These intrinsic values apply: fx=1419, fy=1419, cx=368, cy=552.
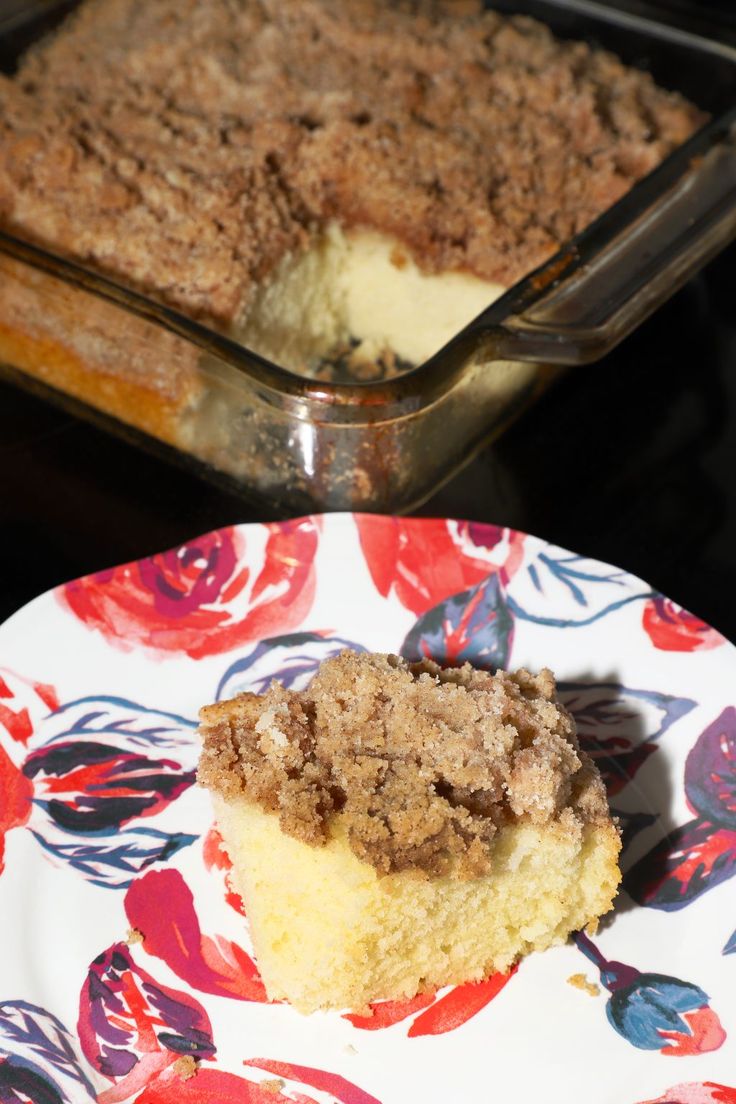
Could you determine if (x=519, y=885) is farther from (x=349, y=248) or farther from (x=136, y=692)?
(x=349, y=248)

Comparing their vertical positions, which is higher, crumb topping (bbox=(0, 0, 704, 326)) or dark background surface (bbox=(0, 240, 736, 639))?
crumb topping (bbox=(0, 0, 704, 326))

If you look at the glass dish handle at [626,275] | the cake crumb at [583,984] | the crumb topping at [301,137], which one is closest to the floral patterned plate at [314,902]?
the cake crumb at [583,984]

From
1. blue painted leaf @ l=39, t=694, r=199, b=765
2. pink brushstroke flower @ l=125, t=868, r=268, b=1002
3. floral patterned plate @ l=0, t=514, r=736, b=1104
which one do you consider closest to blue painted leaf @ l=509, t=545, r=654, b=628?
floral patterned plate @ l=0, t=514, r=736, b=1104

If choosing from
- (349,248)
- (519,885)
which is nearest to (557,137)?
(349,248)

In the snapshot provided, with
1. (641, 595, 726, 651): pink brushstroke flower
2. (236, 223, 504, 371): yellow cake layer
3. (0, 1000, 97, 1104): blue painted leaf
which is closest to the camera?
(0, 1000, 97, 1104): blue painted leaf

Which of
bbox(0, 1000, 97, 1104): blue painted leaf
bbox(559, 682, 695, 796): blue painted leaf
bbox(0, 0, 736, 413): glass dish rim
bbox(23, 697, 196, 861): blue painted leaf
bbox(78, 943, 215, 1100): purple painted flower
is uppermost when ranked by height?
bbox(0, 0, 736, 413): glass dish rim

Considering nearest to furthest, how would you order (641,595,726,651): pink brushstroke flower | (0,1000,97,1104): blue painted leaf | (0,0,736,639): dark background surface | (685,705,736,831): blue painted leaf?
1. (0,1000,97,1104): blue painted leaf
2. (685,705,736,831): blue painted leaf
3. (641,595,726,651): pink brushstroke flower
4. (0,0,736,639): dark background surface

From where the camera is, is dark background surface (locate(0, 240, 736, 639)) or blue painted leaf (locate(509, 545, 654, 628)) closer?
blue painted leaf (locate(509, 545, 654, 628))

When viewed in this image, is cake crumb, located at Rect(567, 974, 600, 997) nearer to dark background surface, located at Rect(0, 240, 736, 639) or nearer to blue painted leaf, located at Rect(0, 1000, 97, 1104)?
blue painted leaf, located at Rect(0, 1000, 97, 1104)

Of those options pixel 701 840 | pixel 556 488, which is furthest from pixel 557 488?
pixel 701 840
